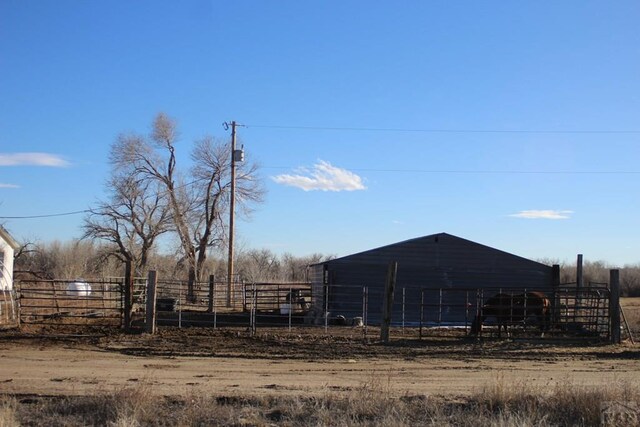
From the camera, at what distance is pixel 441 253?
27484mm

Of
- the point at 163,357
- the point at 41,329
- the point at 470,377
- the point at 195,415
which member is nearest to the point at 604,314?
the point at 470,377

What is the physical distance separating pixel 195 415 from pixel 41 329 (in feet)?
43.4

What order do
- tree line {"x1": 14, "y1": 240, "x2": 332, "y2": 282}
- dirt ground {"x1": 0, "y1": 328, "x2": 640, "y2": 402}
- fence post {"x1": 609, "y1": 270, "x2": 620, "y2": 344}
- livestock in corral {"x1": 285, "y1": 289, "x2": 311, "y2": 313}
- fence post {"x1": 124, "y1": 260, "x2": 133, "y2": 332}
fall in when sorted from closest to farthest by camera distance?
dirt ground {"x1": 0, "y1": 328, "x2": 640, "y2": 402}, fence post {"x1": 609, "y1": 270, "x2": 620, "y2": 344}, fence post {"x1": 124, "y1": 260, "x2": 133, "y2": 332}, livestock in corral {"x1": 285, "y1": 289, "x2": 311, "y2": 313}, tree line {"x1": 14, "y1": 240, "x2": 332, "y2": 282}

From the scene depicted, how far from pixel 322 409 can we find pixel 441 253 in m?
19.3

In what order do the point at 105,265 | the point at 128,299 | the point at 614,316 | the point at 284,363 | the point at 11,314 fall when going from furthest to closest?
the point at 105,265 → the point at 11,314 → the point at 128,299 → the point at 614,316 → the point at 284,363

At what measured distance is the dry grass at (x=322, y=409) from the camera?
8469 mm

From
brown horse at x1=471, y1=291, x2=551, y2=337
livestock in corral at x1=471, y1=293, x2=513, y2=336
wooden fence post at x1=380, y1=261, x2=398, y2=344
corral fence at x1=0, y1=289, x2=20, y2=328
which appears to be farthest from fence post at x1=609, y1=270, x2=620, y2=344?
Answer: corral fence at x1=0, y1=289, x2=20, y2=328

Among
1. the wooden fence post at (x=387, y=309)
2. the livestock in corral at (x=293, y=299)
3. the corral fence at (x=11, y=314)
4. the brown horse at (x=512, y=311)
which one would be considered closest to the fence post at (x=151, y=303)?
the corral fence at (x=11, y=314)

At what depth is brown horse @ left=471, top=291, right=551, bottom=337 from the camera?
20.4 meters

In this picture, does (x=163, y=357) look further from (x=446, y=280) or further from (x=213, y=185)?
(x=213, y=185)

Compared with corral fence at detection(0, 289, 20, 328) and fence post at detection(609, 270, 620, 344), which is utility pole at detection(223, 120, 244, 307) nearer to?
corral fence at detection(0, 289, 20, 328)

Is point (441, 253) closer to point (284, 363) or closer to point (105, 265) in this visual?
point (284, 363)

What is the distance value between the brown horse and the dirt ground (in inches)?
54.4

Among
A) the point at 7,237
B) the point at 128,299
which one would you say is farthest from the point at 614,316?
the point at 7,237
